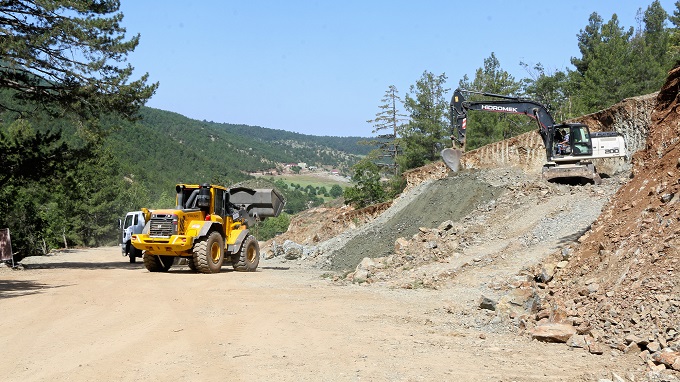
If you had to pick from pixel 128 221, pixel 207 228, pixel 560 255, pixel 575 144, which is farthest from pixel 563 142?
pixel 128 221

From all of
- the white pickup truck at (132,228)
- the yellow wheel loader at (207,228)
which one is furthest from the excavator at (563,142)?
the white pickup truck at (132,228)

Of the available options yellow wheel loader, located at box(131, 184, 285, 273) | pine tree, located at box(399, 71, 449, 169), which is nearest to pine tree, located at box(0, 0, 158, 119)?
yellow wheel loader, located at box(131, 184, 285, 273)

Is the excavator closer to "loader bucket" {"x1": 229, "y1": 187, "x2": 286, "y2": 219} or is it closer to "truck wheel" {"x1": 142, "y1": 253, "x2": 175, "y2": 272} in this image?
"loader bucket" {"x1": 229, "y1": 187, "x2": 286, "y2": 219}

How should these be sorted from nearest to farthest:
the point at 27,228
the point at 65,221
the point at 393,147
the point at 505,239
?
the point at 505,239, the point at 27,228, the point at 65,221, the point at 393,147

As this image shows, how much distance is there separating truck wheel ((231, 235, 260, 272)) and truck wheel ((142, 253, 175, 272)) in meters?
1.91

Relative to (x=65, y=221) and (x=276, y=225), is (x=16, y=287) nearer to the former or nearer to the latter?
(x=65, y=221)

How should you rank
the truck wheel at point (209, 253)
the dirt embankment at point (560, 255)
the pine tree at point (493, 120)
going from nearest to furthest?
the dirt embankment at point (560, 255) < the truck wheel at point (209, 253) < the pine tree at point (493, 120)

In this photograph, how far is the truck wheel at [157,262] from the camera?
19.7 m

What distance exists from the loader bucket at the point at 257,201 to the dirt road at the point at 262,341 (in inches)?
267

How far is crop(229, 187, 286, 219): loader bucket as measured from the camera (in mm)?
20984

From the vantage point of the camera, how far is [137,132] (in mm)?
144750

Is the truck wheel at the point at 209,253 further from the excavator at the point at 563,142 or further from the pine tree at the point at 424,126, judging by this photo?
the pine tree at the point at 424,126

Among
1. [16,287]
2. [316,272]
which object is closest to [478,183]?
[316,272]

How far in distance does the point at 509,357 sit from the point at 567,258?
458cm
